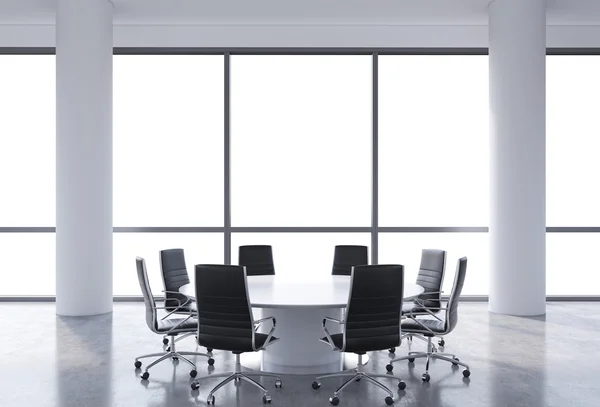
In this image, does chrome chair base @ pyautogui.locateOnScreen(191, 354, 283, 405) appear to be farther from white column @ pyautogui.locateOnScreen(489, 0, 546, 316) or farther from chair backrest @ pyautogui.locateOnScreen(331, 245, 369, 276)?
white column @ pyautogui.locateOnScreen(489, 0, 546, 316)

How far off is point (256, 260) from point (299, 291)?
159cm

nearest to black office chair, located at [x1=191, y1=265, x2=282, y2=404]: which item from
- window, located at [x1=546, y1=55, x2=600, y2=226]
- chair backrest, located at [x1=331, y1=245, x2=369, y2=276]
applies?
Result: chair backrest, located at [x1=331, y1=245, x2=369, y2=276]

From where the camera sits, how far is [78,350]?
18.6 ft

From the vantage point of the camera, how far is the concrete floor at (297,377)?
4238mm

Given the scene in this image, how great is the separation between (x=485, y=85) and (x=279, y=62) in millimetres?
3276

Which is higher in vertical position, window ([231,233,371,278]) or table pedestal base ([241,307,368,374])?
window ([231,233,371,278])

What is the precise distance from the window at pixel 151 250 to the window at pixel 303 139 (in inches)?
33.2

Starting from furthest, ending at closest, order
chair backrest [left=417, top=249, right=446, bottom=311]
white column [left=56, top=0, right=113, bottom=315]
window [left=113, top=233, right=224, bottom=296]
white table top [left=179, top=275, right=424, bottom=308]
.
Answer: window [left=113, top=233, right=224, bottom=296], white column [left=56, top=0, right=113, bottom=315], chair backrest [left=417, top=249, right=446, bottom=311], white table top [left=179, top=275, right=424, bottom=308]

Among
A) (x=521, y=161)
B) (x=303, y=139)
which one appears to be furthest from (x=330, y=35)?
(x=521, y=161)

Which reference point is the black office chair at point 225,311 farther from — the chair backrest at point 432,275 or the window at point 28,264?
the window at point 28,264

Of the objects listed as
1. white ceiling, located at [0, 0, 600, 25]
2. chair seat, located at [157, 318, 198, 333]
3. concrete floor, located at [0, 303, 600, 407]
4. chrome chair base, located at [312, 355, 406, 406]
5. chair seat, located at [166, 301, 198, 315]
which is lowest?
concrete floor, located at [0, 303, 600, 407]

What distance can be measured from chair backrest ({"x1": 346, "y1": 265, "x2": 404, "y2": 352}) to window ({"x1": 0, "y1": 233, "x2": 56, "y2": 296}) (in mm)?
6193

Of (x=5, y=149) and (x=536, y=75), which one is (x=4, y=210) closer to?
(x=5, y=149)

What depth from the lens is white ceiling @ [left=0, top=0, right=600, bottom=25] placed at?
25.1ft
